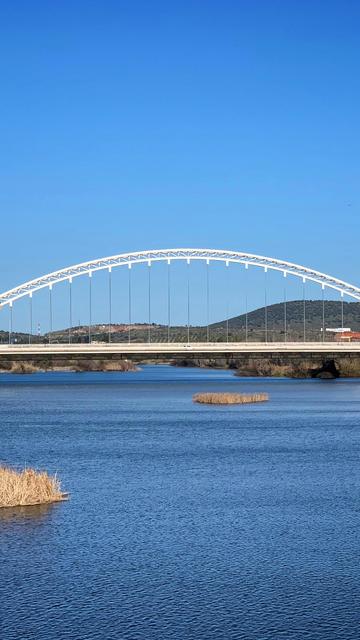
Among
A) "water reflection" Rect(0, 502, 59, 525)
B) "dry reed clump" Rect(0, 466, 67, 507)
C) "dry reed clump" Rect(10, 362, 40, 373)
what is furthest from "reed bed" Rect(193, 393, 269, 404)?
"dry reed clump" Rect(10, 362, 40, 373)

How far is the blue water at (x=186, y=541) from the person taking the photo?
15.0 m

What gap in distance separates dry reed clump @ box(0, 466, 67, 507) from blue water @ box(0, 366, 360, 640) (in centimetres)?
50

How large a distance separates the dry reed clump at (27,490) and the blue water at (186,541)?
0.50m

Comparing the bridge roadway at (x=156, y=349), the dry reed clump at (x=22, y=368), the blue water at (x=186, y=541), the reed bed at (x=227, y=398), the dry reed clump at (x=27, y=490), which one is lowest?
the blue water at (x=186, y=541)

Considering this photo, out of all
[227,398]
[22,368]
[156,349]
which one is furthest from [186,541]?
[22,368]

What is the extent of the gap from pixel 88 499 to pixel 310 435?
18341 millimetres

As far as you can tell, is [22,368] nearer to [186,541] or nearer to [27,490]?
[27,490]

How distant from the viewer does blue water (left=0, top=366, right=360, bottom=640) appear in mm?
14977

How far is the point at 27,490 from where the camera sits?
23656mm

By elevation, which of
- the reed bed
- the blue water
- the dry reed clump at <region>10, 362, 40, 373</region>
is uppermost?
the dry reed clump at <region>10, 362, 40, 373</region>

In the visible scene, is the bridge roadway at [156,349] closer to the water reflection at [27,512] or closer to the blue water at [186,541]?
the blue water at [186,541]

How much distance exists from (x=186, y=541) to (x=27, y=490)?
5.05 meters

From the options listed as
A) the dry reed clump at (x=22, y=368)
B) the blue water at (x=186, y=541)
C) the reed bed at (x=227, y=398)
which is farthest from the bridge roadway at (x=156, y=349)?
the dry reed clump at (x=22, y=368)

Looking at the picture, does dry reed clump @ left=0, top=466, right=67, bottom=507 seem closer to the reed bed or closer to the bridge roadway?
the reed bed
